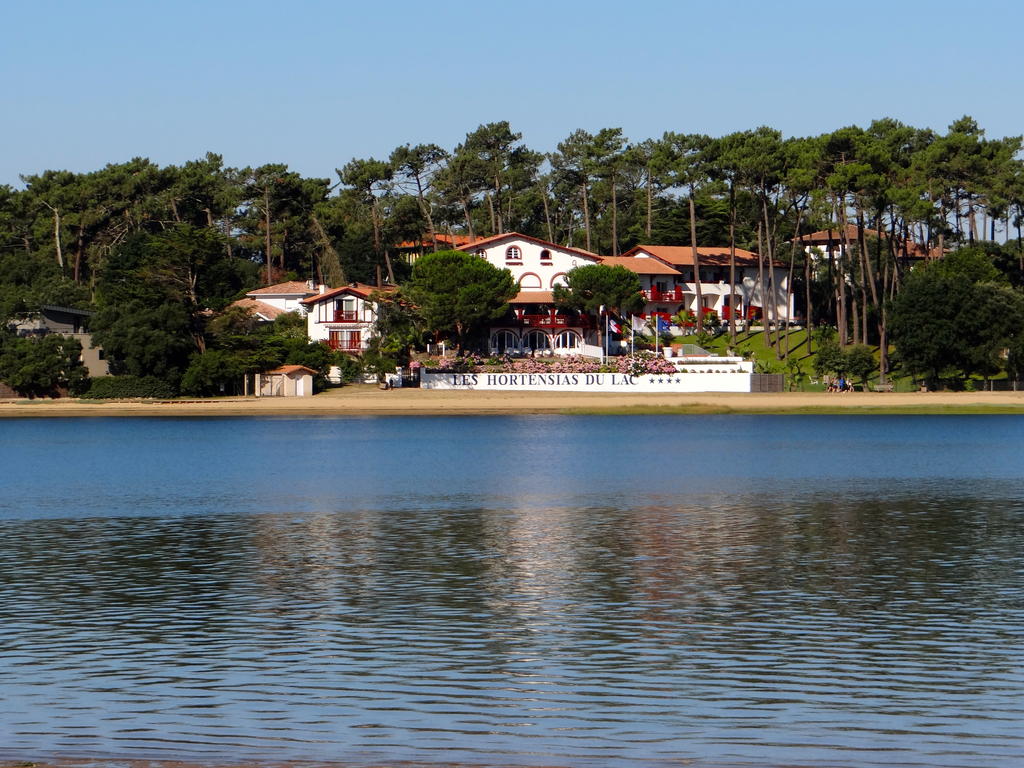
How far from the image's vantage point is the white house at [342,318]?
128125mm

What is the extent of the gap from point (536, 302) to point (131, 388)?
1585 inches

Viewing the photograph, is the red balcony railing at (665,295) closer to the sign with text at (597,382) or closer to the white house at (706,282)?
the white house at (706,282)

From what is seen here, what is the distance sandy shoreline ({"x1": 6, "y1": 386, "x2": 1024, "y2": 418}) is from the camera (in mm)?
101188

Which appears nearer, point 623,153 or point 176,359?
point 176,359

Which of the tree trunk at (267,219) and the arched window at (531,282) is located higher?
the tree trunk at (267,219)

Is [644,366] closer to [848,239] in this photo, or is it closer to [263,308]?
[263,308]

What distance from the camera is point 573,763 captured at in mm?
13336

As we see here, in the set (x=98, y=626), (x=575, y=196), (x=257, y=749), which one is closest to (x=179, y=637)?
(x=98, y=626)

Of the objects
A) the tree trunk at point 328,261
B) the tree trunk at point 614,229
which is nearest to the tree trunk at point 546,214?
the tree trunk at point 614,229

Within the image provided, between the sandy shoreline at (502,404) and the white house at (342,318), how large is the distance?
14745mm

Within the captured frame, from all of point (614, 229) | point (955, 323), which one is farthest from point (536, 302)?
point (955, 323)

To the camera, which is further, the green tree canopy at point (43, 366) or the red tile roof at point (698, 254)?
the red tile roof at point (698, 254)

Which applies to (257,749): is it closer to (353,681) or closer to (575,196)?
(353,681)

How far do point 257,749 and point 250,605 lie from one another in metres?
10.6
